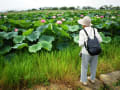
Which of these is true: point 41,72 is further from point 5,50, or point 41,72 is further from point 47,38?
point 5,50

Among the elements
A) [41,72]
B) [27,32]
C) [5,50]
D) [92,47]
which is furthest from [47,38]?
[92,47]

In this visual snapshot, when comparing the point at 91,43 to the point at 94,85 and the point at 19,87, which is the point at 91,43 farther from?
the point at 19,87

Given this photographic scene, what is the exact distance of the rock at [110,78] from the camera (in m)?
1.90

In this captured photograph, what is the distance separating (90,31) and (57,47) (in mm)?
1440

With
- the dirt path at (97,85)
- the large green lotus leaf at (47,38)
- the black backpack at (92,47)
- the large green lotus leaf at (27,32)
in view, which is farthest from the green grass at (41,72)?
the large green lotus leaf at (27,32)

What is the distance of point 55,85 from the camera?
5.72ft

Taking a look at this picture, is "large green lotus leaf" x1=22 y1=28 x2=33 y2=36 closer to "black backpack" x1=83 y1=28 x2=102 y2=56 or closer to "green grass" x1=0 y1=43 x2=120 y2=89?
"green grass" x1=0 y1=43 x2=120 y2=89

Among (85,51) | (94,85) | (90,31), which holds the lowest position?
(94,85)

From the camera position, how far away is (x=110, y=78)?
6.46 feet

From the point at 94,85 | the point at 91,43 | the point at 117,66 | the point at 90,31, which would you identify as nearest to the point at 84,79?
the point at 94,85

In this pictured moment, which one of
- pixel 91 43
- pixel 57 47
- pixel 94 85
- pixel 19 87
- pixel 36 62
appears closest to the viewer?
pixel 91 43

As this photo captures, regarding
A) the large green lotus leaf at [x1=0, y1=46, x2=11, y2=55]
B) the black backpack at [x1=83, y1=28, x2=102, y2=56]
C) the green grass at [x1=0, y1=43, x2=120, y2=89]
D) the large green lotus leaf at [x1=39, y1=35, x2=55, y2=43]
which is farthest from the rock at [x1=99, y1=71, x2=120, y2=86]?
the large green lotus leaf at [x1=0, y1=46, x2=11, y2=55]

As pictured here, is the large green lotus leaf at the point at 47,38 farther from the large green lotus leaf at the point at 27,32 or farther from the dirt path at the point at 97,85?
the dirt path at the point at 97,85

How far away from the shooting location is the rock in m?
1.90
